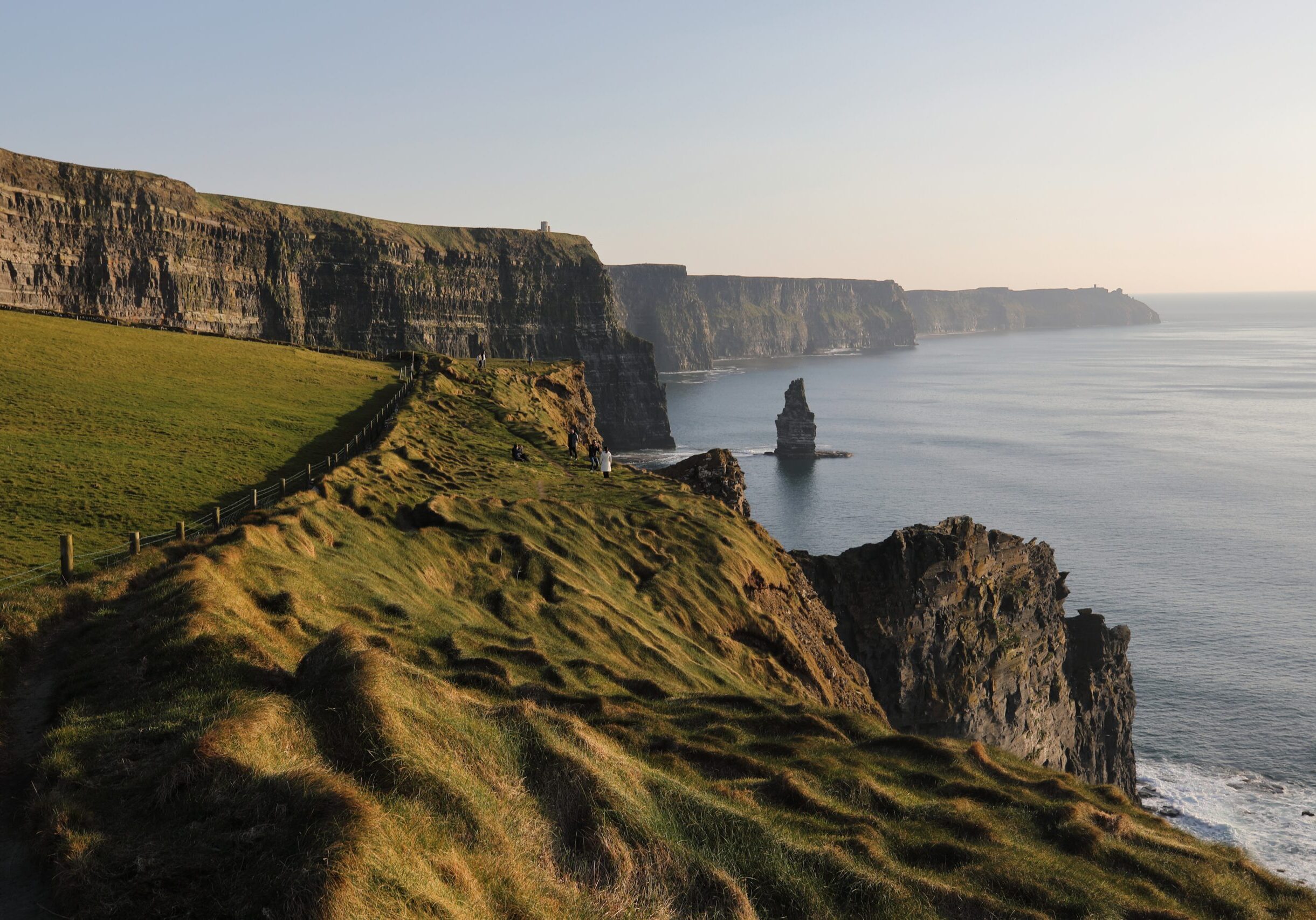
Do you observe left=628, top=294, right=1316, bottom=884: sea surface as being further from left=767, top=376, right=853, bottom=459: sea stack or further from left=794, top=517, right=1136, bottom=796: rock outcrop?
left=794, top=517, right=1136, bottom=796: rock outcrop

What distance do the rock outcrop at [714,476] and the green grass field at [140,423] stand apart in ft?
71.5

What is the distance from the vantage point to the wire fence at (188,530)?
2494cm

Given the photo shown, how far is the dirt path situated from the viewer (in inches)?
460

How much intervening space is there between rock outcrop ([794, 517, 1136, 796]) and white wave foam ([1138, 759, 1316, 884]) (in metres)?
3.05

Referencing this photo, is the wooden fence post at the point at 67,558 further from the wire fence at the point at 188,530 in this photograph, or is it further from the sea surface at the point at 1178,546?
the sea surface at the point at 1178,546

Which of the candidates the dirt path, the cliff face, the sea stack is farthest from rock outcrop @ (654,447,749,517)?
the sea stack

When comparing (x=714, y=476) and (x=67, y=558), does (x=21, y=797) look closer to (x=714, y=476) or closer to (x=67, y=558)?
(x=67, y=558)

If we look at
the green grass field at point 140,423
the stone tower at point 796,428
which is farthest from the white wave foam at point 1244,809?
the stone tower at point 796,428

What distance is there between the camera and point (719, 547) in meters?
45.2

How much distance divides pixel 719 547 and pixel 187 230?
150345 millimetres

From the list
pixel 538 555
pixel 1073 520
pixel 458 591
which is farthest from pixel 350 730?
pixel 1073 520

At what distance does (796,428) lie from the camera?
6949 inches

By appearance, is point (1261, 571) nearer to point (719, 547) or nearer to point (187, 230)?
point (719, 547)

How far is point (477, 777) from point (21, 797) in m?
7.00
